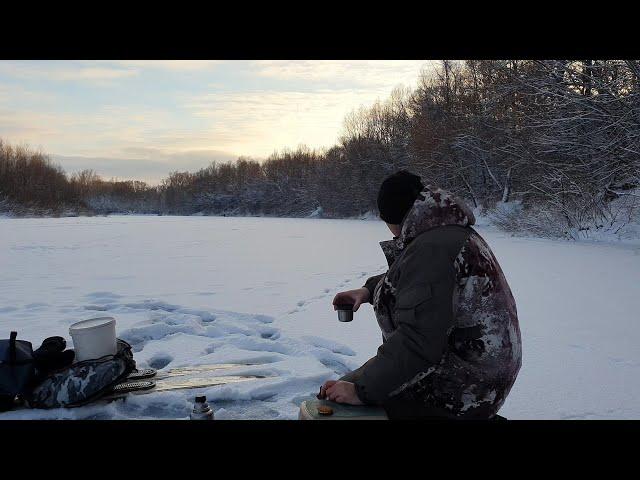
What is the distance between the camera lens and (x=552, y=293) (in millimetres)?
6195

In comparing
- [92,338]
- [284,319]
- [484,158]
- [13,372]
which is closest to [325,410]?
[92,338]

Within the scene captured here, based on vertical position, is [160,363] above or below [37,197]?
below

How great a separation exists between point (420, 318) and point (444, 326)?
77mm

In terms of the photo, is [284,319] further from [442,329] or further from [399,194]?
[442,329]

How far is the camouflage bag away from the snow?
0.06 metres

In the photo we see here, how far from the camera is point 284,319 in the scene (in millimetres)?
5152

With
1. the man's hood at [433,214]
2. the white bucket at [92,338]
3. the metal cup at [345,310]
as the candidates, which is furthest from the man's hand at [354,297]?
the white bucket at [92,338]

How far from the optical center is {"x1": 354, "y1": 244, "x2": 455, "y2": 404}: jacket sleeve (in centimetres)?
147

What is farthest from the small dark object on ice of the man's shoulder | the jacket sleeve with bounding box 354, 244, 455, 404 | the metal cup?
the metal cup

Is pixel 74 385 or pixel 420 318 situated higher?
pixel 420 318
